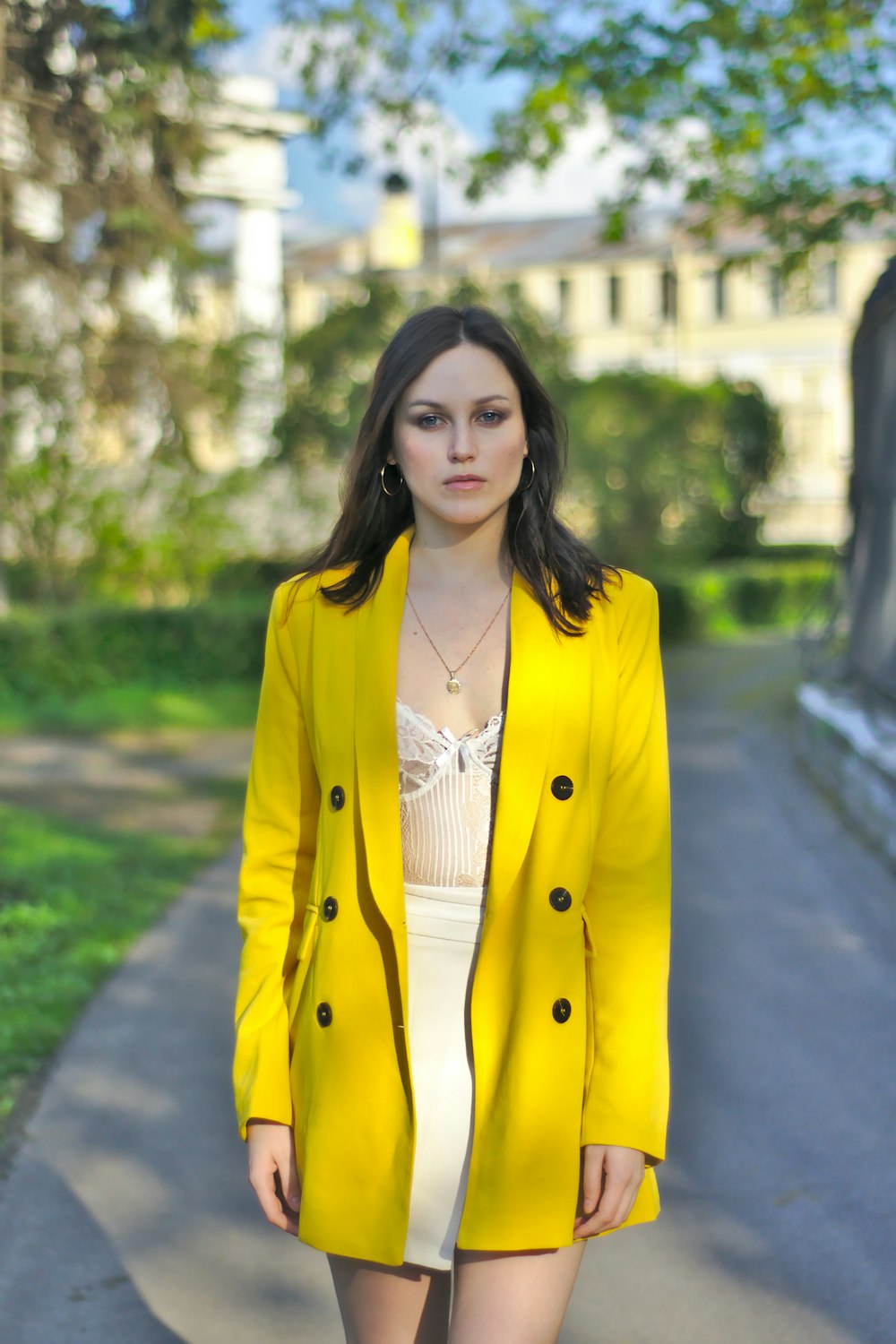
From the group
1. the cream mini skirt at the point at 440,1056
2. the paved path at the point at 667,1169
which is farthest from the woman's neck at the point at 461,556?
the paved path at the point at 667,1169

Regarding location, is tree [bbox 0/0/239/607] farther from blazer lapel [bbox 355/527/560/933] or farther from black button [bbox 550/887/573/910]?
black button [bbox 550/887/573/910]

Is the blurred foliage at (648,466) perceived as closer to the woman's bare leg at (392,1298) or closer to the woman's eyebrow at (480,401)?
the woman's eyebrow at (480,401)

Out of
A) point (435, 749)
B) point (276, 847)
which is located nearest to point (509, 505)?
point (435, 749)

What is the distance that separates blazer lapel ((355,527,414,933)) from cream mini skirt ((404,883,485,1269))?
61mm

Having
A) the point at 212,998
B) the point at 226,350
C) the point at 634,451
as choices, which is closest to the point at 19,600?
the point at 226,350

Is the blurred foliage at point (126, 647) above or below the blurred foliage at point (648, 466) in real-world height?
Result: below

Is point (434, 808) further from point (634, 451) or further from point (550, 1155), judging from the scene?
point (634, 451)

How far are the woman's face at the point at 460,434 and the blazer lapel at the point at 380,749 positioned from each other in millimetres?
183

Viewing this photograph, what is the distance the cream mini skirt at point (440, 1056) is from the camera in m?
2.20

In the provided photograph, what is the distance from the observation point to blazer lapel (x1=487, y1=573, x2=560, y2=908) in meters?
2.18

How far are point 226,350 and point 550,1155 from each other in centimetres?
1652

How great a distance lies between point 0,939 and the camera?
672cm

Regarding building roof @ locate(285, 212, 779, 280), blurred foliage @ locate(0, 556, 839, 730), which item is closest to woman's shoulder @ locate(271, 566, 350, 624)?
blurred foliage @ locate(0, 556, 839, 730)

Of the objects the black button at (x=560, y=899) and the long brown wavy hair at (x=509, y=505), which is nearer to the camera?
the black button at (x=560, y=899)
